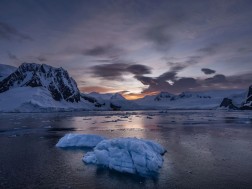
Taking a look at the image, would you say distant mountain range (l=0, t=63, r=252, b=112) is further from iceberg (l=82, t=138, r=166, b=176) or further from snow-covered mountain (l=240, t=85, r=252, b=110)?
iceberg (l=82, t=138, r=166, b=176)

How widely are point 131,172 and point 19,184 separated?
17.7ft

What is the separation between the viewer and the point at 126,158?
1413 cm

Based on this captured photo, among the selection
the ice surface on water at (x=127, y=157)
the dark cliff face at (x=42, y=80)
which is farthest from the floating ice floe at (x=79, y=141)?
the dark cliff face at (x=42, y=80)

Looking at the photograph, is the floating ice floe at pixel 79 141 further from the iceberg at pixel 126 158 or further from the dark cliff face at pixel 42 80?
the dark cliff face at pixel 42 80

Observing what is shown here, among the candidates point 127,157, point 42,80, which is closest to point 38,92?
point 42,80

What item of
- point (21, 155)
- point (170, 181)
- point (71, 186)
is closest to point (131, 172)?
point (170, 181)

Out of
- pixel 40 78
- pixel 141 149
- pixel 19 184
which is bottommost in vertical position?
pixel 19 184

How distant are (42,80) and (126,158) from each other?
567 feet

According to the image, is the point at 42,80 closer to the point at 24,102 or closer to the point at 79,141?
the point at 24,102

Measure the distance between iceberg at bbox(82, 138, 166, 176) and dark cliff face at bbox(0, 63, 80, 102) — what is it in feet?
501

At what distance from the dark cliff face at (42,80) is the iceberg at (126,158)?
501 feet

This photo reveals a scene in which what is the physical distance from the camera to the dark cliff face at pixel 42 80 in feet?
538

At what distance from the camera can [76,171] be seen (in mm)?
13477

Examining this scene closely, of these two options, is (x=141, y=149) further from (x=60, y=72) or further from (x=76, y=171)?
(x=60, y=72)
